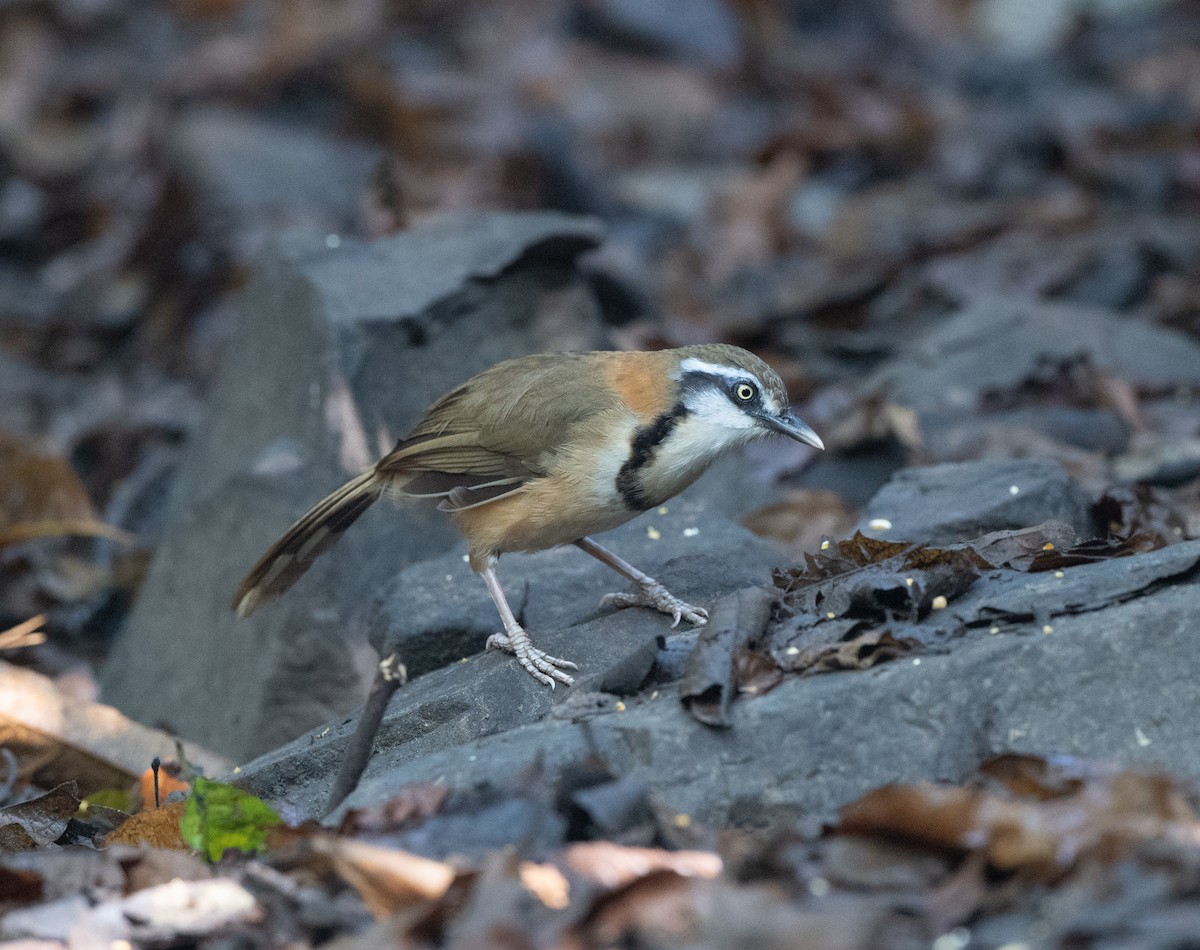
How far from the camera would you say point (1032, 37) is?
13352 mm

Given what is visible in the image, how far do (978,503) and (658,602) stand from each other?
1219 mm

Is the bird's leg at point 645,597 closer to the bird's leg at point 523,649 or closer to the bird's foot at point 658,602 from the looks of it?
the bird's foot at point 658,602

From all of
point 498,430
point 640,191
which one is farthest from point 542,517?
point 640,191

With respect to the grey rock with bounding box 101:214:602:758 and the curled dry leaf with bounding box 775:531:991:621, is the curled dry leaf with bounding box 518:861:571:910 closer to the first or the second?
the curled dry leaf with bounding box 775:531:991:621

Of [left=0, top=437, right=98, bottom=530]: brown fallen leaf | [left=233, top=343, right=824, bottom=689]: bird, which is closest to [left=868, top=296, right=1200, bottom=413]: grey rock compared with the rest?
[left=233, top=343, right=824, bottom=689]: bird

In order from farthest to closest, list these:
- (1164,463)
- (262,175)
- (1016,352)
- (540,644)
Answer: (262,175)
(1016,352)
(1164,463)
(540,644)

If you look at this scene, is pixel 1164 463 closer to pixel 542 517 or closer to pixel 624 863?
pixel 542 517

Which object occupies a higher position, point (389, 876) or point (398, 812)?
point (389, 876)

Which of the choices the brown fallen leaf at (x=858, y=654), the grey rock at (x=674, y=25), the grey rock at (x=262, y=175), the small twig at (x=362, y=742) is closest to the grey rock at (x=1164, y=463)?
the brown fallen leaf at (x=858, y=654)

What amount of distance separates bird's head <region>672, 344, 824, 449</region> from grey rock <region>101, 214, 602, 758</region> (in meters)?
1.69

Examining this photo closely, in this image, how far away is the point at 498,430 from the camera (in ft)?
16.3

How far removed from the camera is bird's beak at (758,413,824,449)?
4.84m

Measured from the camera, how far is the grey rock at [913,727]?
3.34 m

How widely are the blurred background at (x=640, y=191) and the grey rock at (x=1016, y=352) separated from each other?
70mm
